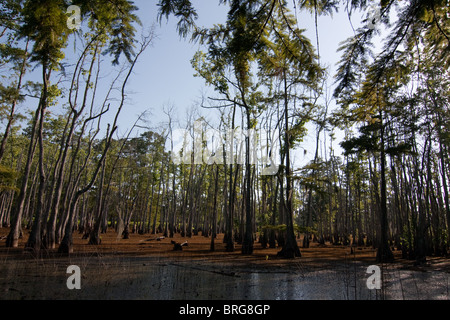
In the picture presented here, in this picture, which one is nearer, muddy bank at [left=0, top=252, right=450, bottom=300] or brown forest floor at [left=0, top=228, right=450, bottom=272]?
A: muddy bank at [left=0, top=252, right=450, bottom=300]

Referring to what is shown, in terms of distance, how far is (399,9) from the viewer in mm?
3135

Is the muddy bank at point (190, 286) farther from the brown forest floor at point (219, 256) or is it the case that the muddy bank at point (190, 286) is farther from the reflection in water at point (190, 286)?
the brown forest floor at point (219, 256)

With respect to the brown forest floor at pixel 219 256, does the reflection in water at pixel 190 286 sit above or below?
above

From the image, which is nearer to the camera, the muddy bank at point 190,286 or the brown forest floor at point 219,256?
the muddy bank at point 190,286

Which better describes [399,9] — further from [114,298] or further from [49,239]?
[49,239]

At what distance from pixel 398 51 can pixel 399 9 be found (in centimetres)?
50

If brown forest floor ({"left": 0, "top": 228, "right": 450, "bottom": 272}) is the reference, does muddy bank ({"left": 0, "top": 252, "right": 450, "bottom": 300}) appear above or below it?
above

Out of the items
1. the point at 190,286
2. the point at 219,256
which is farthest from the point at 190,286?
the point at 219,256

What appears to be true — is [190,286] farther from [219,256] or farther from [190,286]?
[219,256]

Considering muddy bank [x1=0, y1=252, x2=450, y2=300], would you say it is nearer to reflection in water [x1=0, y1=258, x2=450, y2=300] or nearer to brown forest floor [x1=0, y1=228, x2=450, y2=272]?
reflection in water [x1=0, y1=258, x2=450, y2=300]

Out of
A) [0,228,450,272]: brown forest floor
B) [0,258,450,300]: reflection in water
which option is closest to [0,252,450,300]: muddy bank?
[0,258,450,300]: reflection in water

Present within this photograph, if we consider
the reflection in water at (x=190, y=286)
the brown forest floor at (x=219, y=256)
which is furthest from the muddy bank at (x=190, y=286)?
the brown forest floor at (x=219, y=256)

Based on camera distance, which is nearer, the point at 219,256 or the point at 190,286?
the point at 190,286
